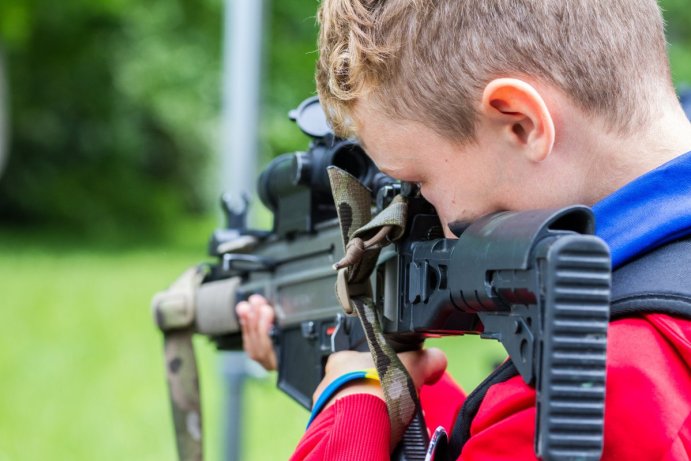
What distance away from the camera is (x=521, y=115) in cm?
123

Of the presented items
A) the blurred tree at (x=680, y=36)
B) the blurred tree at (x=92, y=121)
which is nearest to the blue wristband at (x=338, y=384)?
the blurred tree at (x=680, y=36)

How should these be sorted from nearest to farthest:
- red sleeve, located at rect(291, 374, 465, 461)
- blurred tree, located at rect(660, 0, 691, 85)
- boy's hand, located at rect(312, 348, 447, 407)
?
red sleeve, located at rect(291, 374, 465, 461) → boy's hand, located at rect(312, 348, 447, 407) → blurred tree, located at rect(660, 0, 691, 85)

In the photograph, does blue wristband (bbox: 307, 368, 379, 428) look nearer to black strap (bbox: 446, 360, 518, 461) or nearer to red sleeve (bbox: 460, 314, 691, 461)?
black strap (bbox: 446, 360, 518, 461)

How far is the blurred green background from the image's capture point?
20.6 ft

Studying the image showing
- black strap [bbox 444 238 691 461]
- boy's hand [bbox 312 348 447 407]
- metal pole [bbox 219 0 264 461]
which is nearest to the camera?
black strap [bbox 444 238 691 461]

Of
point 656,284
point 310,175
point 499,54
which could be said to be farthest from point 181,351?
point 656,284

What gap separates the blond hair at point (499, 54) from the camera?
4.11 ft

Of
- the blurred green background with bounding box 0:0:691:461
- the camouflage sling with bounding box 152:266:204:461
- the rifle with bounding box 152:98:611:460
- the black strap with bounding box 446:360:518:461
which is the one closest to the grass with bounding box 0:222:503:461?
the blurred green background with bounding box 0:0:691:461

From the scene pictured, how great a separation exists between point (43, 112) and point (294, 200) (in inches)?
763

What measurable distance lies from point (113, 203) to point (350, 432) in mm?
19938

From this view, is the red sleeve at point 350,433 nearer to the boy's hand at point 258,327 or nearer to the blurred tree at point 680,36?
the boy's hand at point 258,327

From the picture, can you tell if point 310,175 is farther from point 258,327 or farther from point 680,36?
point 680,36

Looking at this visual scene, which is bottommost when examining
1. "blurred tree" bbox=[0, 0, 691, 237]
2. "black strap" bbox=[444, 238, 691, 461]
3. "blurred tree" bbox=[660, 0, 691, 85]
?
"black strap" bbox=[444, 238, 691, 461]

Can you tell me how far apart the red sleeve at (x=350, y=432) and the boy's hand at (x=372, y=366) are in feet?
0.16
